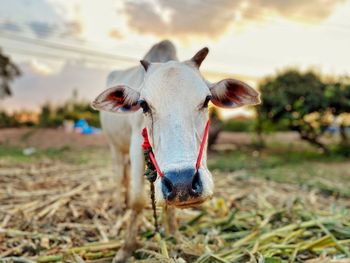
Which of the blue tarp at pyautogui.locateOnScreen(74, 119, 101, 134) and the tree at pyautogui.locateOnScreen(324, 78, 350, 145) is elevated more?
the tree at pyautogui.locateOnScreen(324, 78, 350, 145)

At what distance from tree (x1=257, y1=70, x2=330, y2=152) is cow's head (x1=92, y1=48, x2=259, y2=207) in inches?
393

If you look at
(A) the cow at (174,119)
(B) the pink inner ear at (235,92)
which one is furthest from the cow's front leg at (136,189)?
(B) the pink inner ear at (235,92)

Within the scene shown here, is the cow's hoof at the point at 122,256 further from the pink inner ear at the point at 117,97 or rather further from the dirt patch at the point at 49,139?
the dirt patch at the point at 49,139

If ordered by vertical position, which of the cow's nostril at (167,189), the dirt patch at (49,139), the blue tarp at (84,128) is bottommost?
the dirt patch at (49,139)

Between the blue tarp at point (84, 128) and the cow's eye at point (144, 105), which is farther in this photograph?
the blue tarp at point (84, 128)

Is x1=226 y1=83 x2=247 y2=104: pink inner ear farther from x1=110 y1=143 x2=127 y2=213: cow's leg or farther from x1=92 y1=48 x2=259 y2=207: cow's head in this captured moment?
x1=110 y1=143 x2=127 y2=213: cow's leg

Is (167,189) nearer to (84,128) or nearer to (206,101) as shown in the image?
(206,101)

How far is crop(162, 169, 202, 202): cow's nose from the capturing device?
217 cm

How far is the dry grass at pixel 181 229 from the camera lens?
3318 mm

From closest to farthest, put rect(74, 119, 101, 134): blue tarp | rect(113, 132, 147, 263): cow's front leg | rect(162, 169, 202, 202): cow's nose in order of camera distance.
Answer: rect(162, 169, 202, 202): cow's nose, rect(113, 132, 147, 263): cow's front leg, rect(74, 119, 101, 134): blue tarp

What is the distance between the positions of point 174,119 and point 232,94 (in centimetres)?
69

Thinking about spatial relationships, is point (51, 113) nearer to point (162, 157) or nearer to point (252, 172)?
point (252, 172)

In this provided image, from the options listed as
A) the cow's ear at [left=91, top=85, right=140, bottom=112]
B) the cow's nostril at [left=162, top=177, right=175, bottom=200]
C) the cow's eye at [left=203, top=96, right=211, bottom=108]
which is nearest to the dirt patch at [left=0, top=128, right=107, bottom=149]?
the cow's ear at [left=91, top=85, right=140, bottom=112]

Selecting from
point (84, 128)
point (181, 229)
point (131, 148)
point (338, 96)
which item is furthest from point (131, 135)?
point (84, 128)
